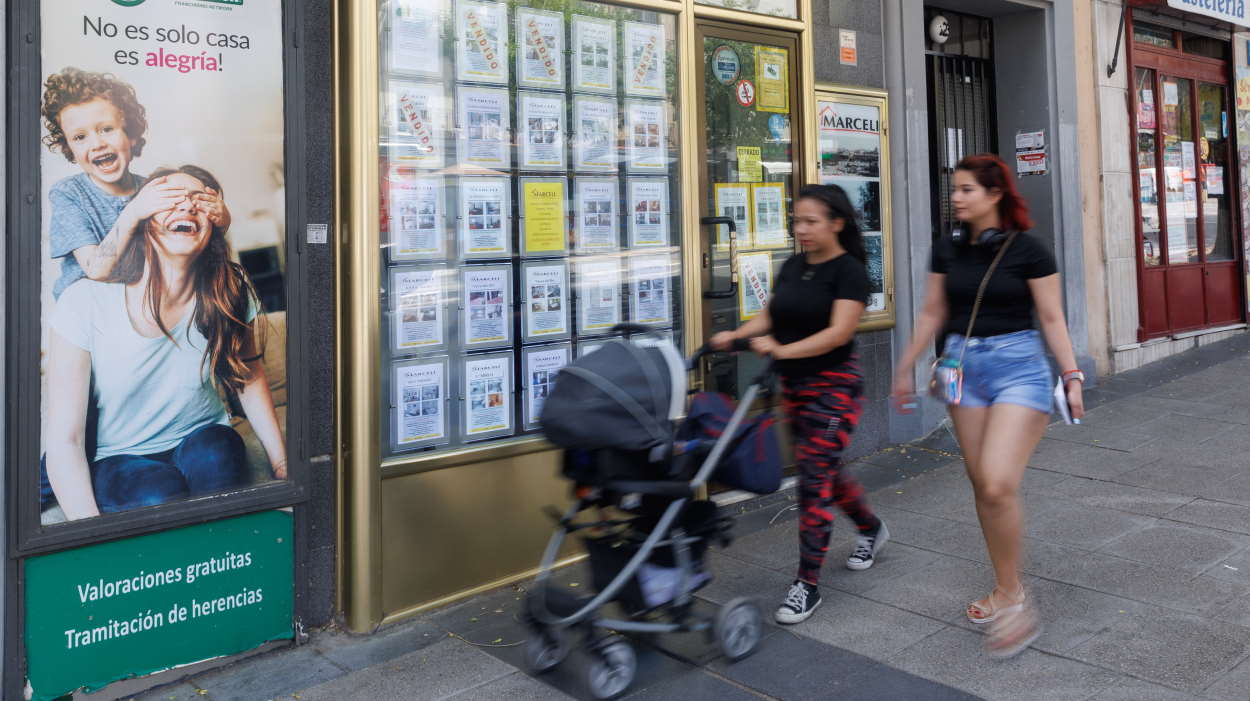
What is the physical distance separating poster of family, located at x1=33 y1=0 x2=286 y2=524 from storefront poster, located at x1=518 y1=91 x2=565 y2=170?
1.30 metres

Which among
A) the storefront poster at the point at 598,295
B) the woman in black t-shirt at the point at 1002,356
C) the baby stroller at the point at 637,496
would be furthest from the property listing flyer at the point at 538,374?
the woman in black t-shirt at the point at 1002,356

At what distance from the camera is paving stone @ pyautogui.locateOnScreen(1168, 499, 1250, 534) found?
5.16m

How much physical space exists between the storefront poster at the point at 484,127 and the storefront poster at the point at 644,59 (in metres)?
0.89

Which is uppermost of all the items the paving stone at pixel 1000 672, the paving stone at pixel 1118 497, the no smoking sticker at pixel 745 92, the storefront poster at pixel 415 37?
the no smoking sticker at pixel 745 92

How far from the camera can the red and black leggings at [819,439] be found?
13.6 feet

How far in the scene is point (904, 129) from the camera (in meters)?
7.34

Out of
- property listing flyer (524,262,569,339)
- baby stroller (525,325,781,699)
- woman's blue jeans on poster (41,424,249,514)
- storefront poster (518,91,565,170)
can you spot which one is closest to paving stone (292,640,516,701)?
baby stroller (525,325,781,699)

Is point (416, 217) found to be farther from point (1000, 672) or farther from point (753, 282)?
point (1000, 672)

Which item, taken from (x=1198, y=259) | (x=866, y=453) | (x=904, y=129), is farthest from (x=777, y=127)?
(x=1198, y=259)

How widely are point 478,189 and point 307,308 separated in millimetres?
1057

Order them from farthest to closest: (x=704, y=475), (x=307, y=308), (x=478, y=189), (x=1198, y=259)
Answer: (x=1198, y=259) < (x=478, y=189) < (x=307, y=308) < (x=704, y=475)

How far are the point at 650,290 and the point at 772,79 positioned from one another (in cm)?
174

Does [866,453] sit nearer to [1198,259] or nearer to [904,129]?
[904,129]

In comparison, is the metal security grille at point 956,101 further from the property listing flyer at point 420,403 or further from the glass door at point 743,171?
the property listing flyer at point 420,403
